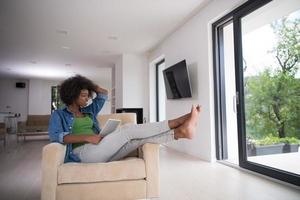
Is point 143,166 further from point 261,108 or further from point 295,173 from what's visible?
point 261,108

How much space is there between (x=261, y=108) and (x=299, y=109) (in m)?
0.55

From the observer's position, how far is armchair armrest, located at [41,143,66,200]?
1.51m

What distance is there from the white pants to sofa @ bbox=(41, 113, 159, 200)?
7 centimetres

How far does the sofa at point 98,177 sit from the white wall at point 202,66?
6.43 feet

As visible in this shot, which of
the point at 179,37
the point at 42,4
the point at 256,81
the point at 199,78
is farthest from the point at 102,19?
the point at 256,81

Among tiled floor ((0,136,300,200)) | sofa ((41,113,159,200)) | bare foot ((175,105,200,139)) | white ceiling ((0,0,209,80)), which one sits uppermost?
white ceiling ((0,0,209,80))

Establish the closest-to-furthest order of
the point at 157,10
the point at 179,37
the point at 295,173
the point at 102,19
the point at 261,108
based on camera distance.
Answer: the point at 295,173, the point at 261,108, the point at 157,10, the point at 102,19, the point at 179,37

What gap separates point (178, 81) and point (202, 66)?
1.98 ft

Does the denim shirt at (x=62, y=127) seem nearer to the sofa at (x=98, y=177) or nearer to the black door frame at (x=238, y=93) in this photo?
the sofa at (x=98, y=177)

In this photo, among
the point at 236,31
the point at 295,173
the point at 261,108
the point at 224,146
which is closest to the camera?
the point at 295,173

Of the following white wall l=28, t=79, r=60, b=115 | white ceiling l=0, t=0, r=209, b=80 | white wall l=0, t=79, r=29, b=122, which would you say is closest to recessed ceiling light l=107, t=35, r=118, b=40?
white ceiling l=0, t=0, r=209, b=80

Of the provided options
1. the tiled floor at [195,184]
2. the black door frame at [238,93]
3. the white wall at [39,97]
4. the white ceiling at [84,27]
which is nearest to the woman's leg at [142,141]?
the tiled floor at [195,184]

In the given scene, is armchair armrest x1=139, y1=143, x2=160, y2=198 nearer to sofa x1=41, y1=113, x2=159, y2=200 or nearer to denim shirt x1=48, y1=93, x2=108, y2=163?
sofa x1=41, y1=113, x2=159, y2=200

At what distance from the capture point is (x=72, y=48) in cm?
588
